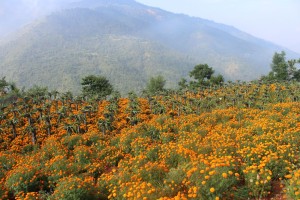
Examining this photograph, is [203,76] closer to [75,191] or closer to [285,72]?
[285,72]

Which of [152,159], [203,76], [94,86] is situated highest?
[152,159]

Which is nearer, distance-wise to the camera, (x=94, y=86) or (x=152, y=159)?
(x=152, y=159)

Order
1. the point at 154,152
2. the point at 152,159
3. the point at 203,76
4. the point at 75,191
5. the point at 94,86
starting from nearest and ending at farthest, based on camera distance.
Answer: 1. the point at 75,191
2. the point at 152,159
3. the point at 154,152
4. the point at 94,86
5. the point at 203,76

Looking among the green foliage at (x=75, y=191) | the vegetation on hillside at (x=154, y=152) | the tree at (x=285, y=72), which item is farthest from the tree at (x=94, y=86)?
the green foliage at (x=75, y=191)

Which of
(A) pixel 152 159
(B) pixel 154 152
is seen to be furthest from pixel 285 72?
(A) pixel 152 159

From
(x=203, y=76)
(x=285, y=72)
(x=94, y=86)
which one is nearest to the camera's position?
(x=94, y=86)

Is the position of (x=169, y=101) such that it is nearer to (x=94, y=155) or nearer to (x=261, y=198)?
(x=94, y=155)

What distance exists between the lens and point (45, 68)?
520 feet

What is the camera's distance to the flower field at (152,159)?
Result: 7.44m

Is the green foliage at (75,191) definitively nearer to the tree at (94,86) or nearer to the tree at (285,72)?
the tree at (94,86)

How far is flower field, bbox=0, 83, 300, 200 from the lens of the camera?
7438mm

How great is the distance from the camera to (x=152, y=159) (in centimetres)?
1378

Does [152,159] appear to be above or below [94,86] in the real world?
above

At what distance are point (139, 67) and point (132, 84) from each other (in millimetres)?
52805
